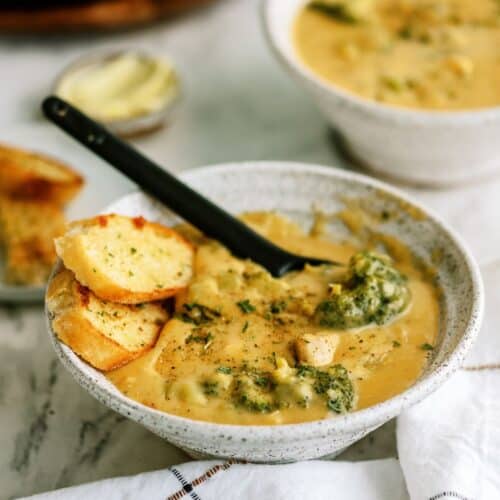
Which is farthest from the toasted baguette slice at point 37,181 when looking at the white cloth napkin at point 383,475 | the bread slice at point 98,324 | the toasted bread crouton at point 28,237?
the white cloth napkin at point 383,475

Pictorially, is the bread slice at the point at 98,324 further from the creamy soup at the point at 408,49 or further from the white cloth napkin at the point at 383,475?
the creamy soup at the point at 408,49

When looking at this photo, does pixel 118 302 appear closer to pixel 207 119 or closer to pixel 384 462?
pixel 384 462

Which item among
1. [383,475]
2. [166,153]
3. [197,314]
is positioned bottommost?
[166,153]

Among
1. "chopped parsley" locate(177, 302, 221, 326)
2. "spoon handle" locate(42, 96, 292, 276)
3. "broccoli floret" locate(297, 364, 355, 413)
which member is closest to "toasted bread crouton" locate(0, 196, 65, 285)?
"spoon handle" locate(42, 96, 292, 276)

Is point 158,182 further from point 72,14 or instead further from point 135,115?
point 72,14

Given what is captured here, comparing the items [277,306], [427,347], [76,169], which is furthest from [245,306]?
[76,169]

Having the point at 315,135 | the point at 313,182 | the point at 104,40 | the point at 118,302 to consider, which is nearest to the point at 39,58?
the point at 104,40

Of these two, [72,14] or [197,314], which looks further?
[72,14]
